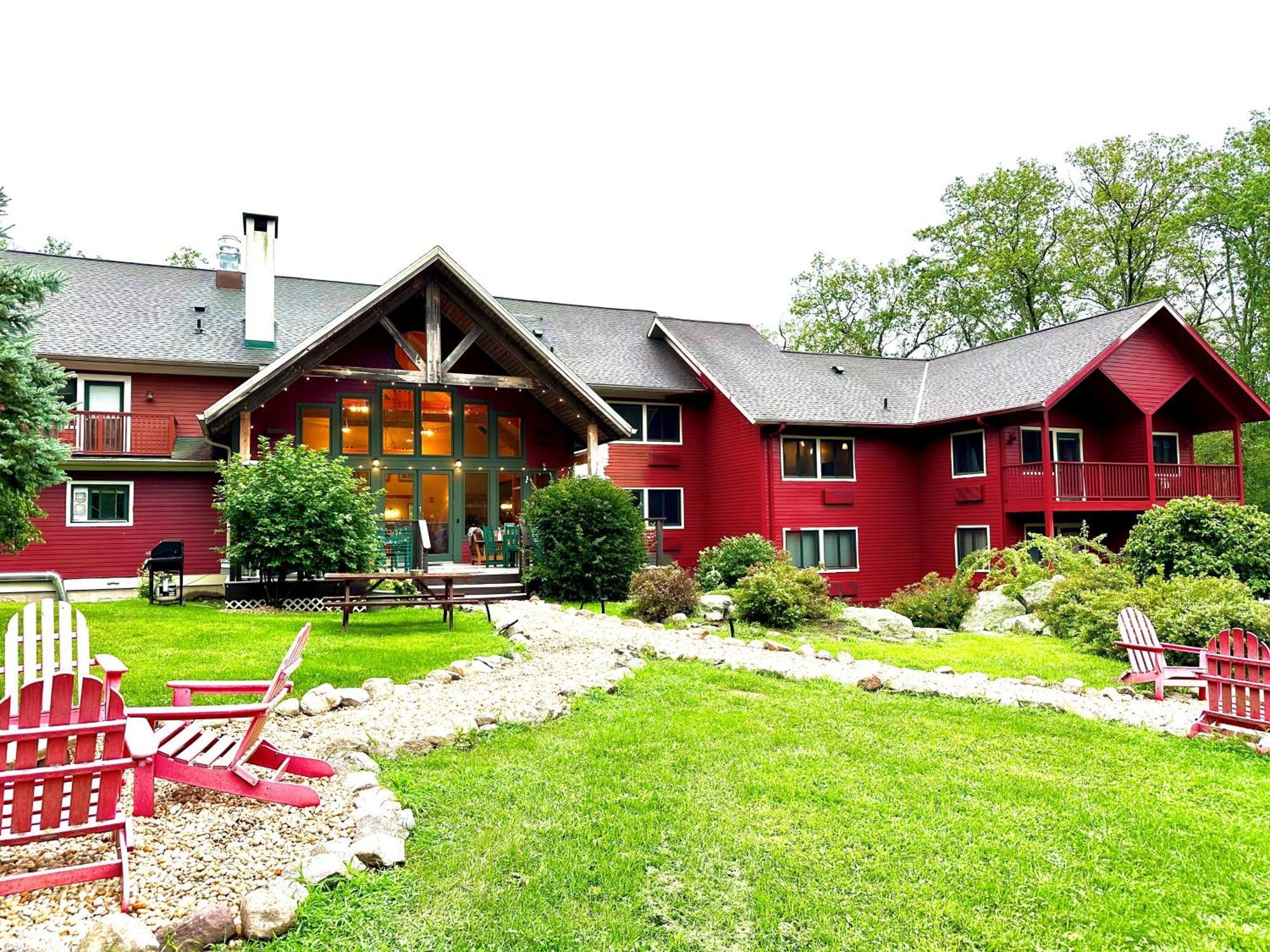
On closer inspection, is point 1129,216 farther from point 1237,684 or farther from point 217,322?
point 217,322

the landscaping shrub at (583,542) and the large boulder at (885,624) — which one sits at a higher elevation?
the landscaping shrub at (583,542)

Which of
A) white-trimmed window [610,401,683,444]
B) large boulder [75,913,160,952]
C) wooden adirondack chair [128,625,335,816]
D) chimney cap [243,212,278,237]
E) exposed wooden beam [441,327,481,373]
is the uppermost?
chimney cap [243,212,278,237]

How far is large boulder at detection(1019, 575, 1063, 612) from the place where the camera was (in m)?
13.7

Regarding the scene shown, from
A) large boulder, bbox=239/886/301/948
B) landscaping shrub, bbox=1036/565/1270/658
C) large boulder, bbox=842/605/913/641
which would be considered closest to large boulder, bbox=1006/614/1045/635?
landscaping shrub, bbox=1036/565/1270/658

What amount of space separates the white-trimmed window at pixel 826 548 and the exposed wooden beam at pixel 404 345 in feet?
33.1

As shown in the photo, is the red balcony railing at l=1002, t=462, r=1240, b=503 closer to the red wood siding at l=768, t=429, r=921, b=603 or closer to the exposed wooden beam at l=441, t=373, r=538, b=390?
the red wood siding at l=768, t=429, r=921, b=603

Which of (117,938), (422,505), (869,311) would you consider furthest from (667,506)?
(869,311)

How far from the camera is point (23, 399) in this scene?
743 centimetres

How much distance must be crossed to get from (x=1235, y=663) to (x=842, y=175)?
149ft

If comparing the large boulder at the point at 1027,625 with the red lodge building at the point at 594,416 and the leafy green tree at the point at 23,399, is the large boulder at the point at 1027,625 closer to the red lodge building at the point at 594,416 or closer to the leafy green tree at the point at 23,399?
the red lodge building at the point at 594,416

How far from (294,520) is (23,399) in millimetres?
5145

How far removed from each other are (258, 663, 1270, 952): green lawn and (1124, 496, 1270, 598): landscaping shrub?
8.50 m

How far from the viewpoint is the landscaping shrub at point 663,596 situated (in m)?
12.4

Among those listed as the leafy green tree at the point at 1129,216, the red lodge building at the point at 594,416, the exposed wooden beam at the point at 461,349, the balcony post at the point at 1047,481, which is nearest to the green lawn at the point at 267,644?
the red lodge building at the point at 594,416
